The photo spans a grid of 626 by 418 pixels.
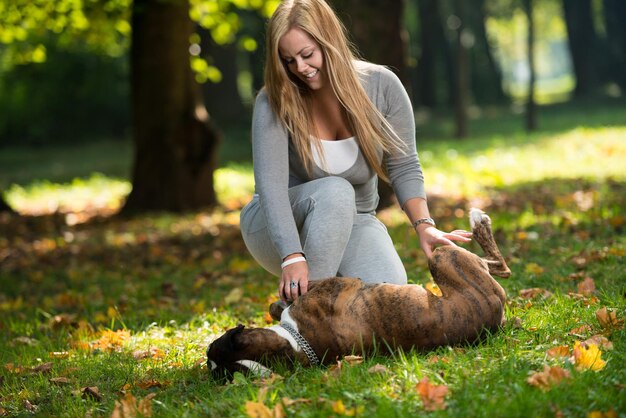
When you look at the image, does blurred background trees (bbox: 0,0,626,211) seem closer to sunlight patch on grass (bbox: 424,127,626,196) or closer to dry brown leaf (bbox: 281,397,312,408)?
dry brown leaf (bbox: 281,397,312,408)

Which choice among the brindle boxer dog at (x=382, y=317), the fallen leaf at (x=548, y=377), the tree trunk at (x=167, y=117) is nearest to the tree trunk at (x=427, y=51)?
the tree trunk at (x=167, y=117)

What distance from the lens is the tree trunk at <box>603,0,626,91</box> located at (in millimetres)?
38625

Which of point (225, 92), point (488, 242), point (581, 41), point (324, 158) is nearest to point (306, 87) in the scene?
point (324, 158)

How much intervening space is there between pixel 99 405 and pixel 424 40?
33158 mm

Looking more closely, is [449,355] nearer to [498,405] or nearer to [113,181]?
[498,405]

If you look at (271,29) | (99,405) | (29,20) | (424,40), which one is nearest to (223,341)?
(99,405)

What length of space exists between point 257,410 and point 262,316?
83.4 inches

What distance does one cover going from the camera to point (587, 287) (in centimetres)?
498

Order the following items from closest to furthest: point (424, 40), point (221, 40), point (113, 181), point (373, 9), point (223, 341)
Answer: point (223, 341) < point (373, 9) < point (221, 40) < point (113, 181) < point (424, 40)

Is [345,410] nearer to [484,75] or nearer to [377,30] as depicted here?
[377,30]

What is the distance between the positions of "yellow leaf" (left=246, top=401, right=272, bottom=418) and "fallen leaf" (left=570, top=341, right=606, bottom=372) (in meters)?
1.25

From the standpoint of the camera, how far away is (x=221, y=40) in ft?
50.2

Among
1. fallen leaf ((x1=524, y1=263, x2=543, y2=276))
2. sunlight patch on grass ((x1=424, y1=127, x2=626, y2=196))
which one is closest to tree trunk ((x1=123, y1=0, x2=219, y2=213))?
sunlight patch on grass ((x1=424, y1=127, x2=626, y2=196))

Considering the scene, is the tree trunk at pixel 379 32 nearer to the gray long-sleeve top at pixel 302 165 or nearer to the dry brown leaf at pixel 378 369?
the gray long-sleeve top at pixel 302 165
